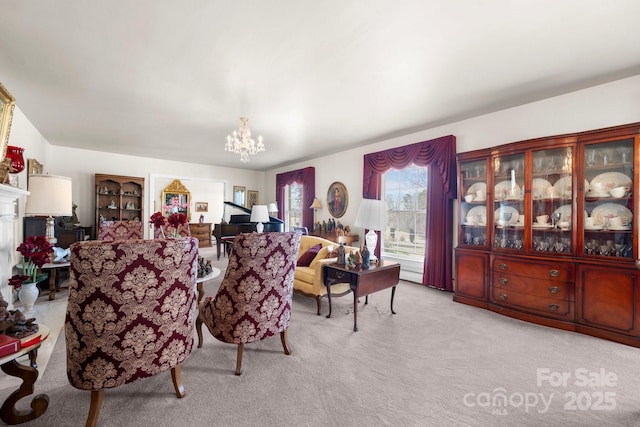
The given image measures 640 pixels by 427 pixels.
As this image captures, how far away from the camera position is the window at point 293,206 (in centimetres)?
756

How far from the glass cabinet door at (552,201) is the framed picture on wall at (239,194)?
7502 millimetres

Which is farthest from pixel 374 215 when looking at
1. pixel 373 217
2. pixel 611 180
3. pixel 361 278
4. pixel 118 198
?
pixel 118 198

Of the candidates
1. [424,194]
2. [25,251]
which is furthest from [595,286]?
[25,251]

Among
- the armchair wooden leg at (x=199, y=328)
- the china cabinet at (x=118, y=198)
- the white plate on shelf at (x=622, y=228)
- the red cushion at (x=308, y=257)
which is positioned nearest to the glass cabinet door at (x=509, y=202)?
the white plate on shelf at (x=622, y=228)

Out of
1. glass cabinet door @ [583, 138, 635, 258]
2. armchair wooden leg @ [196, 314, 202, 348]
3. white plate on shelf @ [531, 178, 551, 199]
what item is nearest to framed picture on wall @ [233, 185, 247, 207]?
armchair wooden leg @ [196, 314, 202, 348]

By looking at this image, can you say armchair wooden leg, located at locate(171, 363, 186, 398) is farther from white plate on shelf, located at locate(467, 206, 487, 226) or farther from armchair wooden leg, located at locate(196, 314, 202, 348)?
white plate on shelf, located at locate(467, 206, 487, 226)

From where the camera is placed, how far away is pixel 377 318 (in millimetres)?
3025

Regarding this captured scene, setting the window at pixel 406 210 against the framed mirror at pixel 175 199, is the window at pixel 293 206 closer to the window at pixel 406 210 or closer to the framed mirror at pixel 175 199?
the window at pixel 406 210

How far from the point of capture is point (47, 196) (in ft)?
8.73

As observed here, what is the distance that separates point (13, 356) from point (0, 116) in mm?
1972

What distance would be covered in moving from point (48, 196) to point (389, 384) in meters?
3.60

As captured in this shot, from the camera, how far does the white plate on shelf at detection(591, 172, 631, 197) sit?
2600mm

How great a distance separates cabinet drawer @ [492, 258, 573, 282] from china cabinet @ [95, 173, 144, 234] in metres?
7.71

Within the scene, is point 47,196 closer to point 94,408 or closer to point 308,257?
point 94,408
